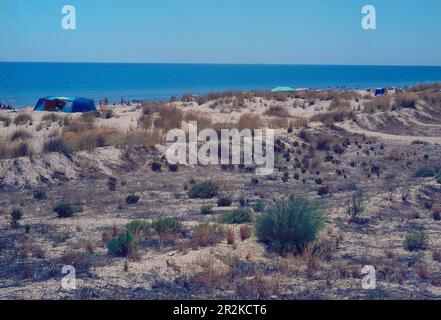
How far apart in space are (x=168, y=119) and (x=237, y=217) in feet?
66.6

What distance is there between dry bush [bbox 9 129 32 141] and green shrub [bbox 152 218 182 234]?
1501cm

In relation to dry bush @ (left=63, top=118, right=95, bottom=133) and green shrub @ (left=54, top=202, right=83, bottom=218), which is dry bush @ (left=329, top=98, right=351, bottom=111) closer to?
dry bush @ (left=63, top=118, right=95, bottom=133)

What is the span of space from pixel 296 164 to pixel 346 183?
4.54 m

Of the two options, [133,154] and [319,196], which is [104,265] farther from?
[133,154]

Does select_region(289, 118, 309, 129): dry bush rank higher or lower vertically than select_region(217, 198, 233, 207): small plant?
higher

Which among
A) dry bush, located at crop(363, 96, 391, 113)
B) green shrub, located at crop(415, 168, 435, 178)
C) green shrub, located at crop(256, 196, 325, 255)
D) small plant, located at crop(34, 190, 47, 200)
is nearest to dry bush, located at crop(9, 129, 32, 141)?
small plant, located at crop(34, 190, 47, 200)

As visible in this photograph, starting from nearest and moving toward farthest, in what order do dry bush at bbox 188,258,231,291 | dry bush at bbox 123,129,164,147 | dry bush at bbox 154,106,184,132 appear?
dry bush at bbox 188,258,231,291
dry bush at bbox 123,129,164,147
dry bush at bbox 154,106,184,132

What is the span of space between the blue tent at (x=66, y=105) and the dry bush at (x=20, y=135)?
1432 cm

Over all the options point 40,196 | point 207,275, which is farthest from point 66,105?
point 207,275

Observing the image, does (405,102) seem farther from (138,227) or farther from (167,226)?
(138,227)

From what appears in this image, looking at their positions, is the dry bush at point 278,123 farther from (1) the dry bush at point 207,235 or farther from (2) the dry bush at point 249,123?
(1) the dry bush at point 207,235

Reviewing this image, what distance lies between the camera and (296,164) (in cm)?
2706

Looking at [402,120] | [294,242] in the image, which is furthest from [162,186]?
[402,120]

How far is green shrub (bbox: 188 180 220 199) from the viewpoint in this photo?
20.1 meters
